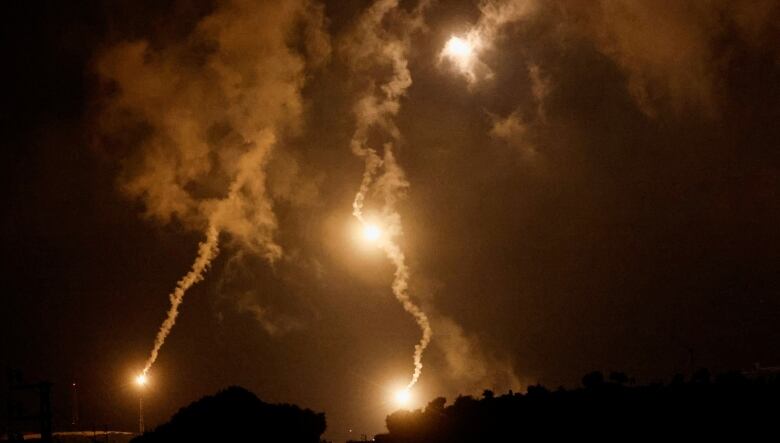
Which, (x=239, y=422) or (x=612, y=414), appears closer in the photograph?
(x=612, y=414)

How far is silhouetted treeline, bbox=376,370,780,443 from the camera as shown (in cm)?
3112

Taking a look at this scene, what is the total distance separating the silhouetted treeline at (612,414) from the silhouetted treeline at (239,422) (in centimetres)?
570

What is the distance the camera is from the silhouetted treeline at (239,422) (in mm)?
44031

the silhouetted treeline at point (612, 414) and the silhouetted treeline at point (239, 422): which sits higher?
the silhouetted treeline at point (239, 422)

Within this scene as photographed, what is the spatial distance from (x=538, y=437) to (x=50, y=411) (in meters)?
31.3

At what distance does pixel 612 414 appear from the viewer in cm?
3388

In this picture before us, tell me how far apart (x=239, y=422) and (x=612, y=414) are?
17.8 m

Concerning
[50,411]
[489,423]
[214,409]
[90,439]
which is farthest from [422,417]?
[90,439]

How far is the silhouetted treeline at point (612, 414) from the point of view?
31.1 m

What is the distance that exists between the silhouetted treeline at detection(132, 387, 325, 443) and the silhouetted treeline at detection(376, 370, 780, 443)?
5.70 meters

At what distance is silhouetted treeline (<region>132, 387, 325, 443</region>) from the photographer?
1734 inches

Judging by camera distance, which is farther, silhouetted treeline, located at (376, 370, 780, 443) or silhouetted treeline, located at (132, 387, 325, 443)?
silhouetted treeline, located at (132, 387, 325, 443)

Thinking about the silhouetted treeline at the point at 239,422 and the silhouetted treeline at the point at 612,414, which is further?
the silhouetted treeline at the point at 239,422

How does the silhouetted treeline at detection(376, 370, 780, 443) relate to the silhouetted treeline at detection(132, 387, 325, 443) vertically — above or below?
below
